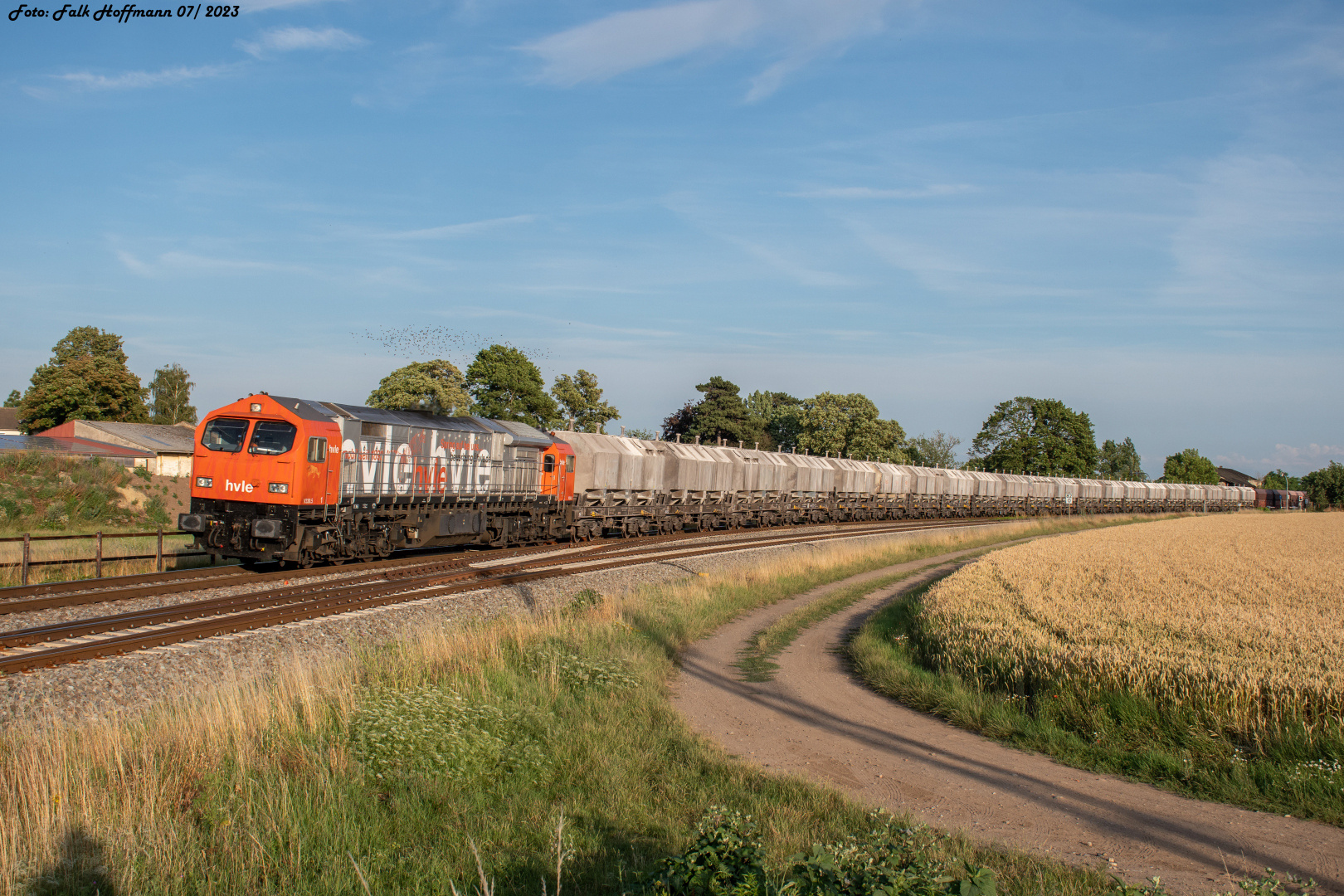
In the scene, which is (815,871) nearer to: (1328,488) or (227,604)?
(227,604)

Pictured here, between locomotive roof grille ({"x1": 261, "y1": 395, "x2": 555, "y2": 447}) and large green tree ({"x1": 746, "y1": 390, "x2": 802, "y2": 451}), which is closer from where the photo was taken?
locomotive roof grille ({"x1": 261, "y1": 395, "x2": 555, "y2": 447})

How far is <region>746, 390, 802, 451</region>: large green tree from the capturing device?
4008 inches

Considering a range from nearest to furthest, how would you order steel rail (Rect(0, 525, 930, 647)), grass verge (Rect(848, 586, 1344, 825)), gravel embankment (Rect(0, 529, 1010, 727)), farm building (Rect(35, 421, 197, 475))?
grass verge (Rect(848, 586, 1344, 825)) → gravel embankment (Rect(0, 529, 1010, 727)) → steel rail (Rect(0, 525, 930, 647)) → farm building (Rect(35, 421, 197, 475))

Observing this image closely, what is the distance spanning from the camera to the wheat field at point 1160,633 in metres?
9.46

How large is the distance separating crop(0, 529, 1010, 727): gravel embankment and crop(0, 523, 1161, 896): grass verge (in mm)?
1191

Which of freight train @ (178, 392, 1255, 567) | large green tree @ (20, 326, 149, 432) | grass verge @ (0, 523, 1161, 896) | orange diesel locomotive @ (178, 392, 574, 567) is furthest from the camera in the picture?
large green tree @ (20, 326, 149, 432)

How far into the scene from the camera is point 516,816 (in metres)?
6.77

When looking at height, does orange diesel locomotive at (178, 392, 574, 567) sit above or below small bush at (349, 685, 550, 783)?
above

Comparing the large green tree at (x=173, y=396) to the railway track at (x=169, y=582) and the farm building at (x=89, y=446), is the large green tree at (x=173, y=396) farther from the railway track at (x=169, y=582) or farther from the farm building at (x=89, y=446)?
the railway track at (x=169, y=582)

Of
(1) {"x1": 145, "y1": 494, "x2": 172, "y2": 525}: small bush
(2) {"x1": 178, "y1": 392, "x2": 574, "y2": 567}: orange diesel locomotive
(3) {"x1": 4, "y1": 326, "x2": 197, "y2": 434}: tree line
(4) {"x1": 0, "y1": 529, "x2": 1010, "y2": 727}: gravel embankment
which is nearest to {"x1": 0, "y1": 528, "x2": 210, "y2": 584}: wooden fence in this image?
(2) {"x1": 178, "y1": 392, "x2": 574, "y2": 567}: orange diesel locomotive

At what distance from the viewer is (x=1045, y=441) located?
105m

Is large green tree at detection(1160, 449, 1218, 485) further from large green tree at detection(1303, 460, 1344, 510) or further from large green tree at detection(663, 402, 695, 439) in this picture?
large green tree at detection(663, 402, 695, 439)

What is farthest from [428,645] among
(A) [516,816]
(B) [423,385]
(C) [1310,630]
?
(B) [423,385]

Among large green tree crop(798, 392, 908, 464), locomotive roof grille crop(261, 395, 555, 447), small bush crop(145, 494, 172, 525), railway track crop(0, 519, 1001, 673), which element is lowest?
small bush crop(145, 494, 172, 525)
